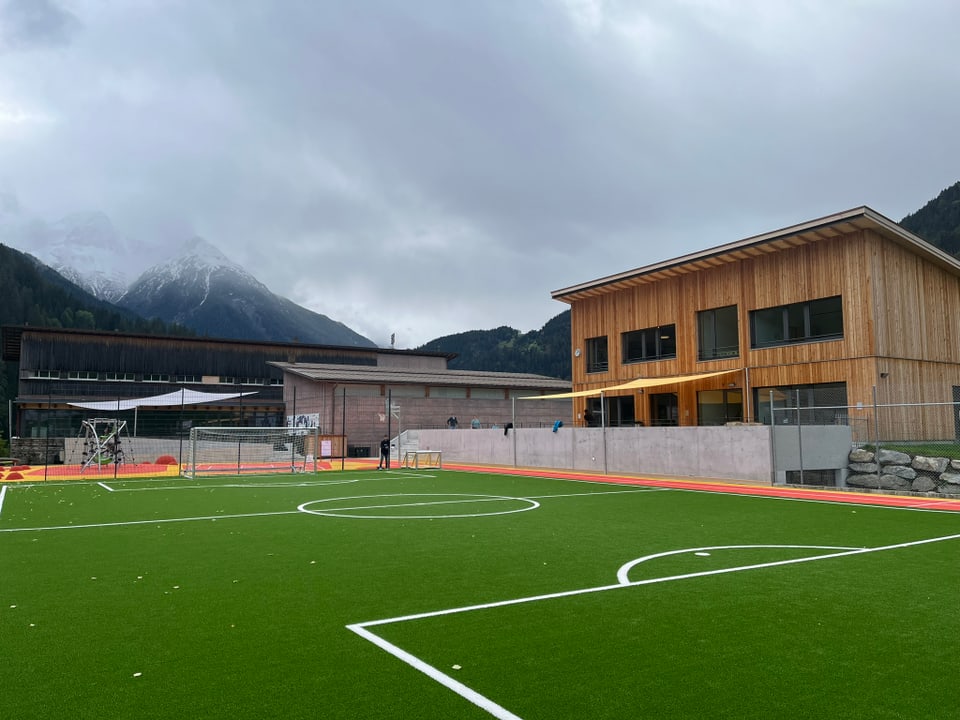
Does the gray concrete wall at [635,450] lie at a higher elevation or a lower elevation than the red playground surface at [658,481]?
higher

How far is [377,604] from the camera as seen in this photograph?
627 centimetres

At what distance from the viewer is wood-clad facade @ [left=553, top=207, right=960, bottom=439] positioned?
23.8 meters

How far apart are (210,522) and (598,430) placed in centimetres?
1681

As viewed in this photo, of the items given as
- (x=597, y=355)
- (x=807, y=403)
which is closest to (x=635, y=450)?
(x=807, y=403)

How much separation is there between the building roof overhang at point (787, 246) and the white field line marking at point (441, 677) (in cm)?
2266

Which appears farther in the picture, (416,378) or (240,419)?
(416,378)

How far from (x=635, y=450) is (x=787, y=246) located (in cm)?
905

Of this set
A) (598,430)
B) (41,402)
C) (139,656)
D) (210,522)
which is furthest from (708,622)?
(41,402)

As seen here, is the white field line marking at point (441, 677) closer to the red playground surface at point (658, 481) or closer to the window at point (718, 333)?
the red playground surface at point (658, 481)

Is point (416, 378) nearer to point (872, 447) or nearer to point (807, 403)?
point (807, 403)

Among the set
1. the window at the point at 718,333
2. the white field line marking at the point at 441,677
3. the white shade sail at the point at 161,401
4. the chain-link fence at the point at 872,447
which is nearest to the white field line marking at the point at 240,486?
the chain-link fence at the point at 872,447

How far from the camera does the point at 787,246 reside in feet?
85.3

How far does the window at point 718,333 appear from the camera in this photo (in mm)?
28359

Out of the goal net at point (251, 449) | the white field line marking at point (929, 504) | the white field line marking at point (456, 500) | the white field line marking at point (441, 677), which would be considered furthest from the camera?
the goal net at point (251, 449)
